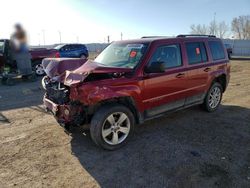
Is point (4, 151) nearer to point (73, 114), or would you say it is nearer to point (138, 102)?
point (73, 114)

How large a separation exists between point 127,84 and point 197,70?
214 cm

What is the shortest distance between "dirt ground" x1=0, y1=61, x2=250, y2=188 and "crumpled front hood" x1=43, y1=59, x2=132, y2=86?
1.18m

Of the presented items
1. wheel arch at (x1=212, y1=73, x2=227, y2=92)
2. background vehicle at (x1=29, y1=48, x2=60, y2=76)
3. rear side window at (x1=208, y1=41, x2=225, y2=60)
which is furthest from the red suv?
background vehicle at (x1=29, y1=48, x2=60, y2=76)

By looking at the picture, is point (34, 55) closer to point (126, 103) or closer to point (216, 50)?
point (216, 50)

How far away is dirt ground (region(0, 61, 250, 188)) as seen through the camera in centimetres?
357

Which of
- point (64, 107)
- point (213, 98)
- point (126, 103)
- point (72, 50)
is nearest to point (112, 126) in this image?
point (126, 103)

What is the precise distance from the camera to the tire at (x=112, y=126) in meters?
4.25

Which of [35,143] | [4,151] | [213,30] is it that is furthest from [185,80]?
[213,30]

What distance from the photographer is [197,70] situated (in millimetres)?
5840

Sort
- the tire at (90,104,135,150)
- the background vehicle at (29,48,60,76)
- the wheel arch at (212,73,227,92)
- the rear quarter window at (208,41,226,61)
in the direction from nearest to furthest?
Result: the tire at (90,104,135,150), the rear quarter window at (208,41,226,61), the wheel arch at (212,73,227,92), the background vehicle at (29,48,60,76)

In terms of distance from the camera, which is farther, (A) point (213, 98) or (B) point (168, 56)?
(A) point (213, 98)

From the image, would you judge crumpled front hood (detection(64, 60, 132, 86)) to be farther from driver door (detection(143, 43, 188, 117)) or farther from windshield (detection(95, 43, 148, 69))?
driver door (detection(143, 43, 188, 117))

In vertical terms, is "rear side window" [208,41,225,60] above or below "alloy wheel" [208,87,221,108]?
above

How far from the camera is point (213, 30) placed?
78.5 metres
